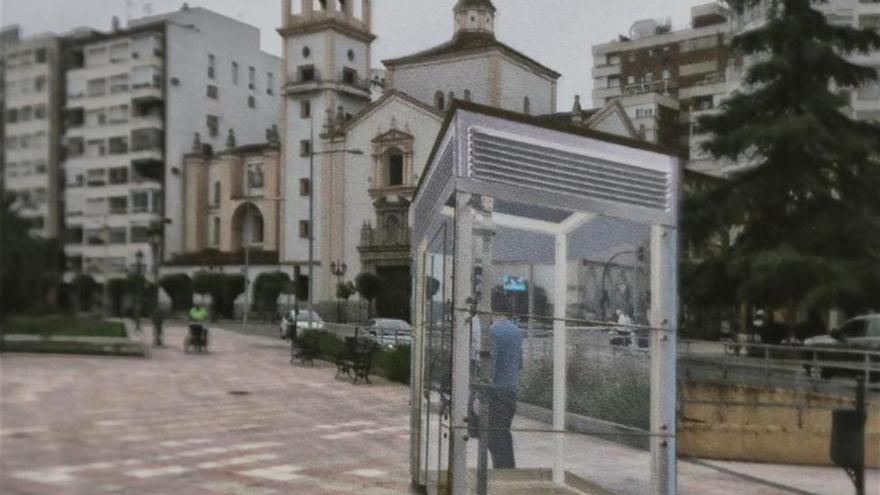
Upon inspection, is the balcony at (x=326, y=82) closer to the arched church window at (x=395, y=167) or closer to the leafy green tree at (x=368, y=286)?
the leafy green tree at (x=368, y=286)

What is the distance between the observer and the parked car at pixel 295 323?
186cm

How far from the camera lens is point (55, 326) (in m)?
0.93

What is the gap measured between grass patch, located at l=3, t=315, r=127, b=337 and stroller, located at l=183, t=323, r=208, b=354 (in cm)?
49

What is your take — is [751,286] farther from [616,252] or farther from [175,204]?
[175,204]

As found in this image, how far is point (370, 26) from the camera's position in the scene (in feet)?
6.32

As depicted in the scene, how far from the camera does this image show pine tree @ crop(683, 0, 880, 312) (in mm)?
9844

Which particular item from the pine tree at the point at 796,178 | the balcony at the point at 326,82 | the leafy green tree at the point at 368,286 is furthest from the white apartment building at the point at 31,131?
the pine tree at the point at 796,178

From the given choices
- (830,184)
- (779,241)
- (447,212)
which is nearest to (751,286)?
(779,241)

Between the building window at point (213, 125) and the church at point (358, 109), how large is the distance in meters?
0.27

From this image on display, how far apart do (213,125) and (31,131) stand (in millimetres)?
520

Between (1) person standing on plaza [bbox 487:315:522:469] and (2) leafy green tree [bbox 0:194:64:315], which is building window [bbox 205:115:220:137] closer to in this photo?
(2) leafy green tree [bbox 0:194:64:315]

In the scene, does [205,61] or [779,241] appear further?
[779,241]

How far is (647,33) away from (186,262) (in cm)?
172

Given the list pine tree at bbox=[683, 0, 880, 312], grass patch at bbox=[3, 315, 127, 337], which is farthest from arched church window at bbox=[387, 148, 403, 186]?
pine tree at bbox=[683, 0, 880, 312]
